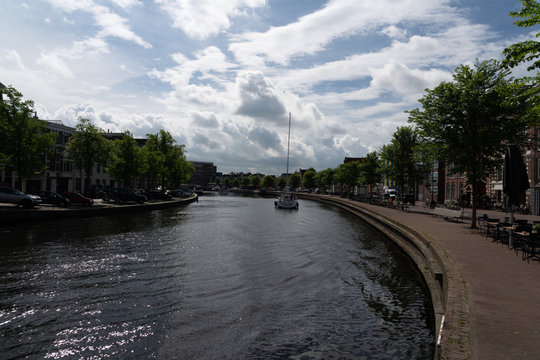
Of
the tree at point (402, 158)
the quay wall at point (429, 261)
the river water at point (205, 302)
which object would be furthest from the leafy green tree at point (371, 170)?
the river water at point (205, 302)

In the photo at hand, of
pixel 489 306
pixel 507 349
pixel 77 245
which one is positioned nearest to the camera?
pixel 507 349

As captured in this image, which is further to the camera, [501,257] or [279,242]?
[279,242]

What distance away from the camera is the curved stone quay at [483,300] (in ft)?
18.2

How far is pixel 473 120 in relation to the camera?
2241 centimetres

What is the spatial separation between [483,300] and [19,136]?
119ft

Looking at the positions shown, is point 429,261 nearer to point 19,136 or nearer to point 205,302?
point 205,302

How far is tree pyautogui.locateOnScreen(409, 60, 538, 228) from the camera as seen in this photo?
21266 millimetres

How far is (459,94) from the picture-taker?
2225cm

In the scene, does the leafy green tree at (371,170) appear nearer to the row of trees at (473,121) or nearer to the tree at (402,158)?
the tree at (402,158)

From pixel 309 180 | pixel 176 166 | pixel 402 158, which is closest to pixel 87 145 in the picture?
pixel 176 166

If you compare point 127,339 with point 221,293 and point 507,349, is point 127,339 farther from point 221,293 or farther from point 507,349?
point 507,349

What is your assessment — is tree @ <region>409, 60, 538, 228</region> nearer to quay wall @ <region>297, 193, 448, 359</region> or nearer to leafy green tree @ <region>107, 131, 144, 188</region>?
quay wall @ <region>297, 193, 448, 359</region>

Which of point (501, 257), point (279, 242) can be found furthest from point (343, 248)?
point (501, 257)

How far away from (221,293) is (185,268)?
12.2 feet
